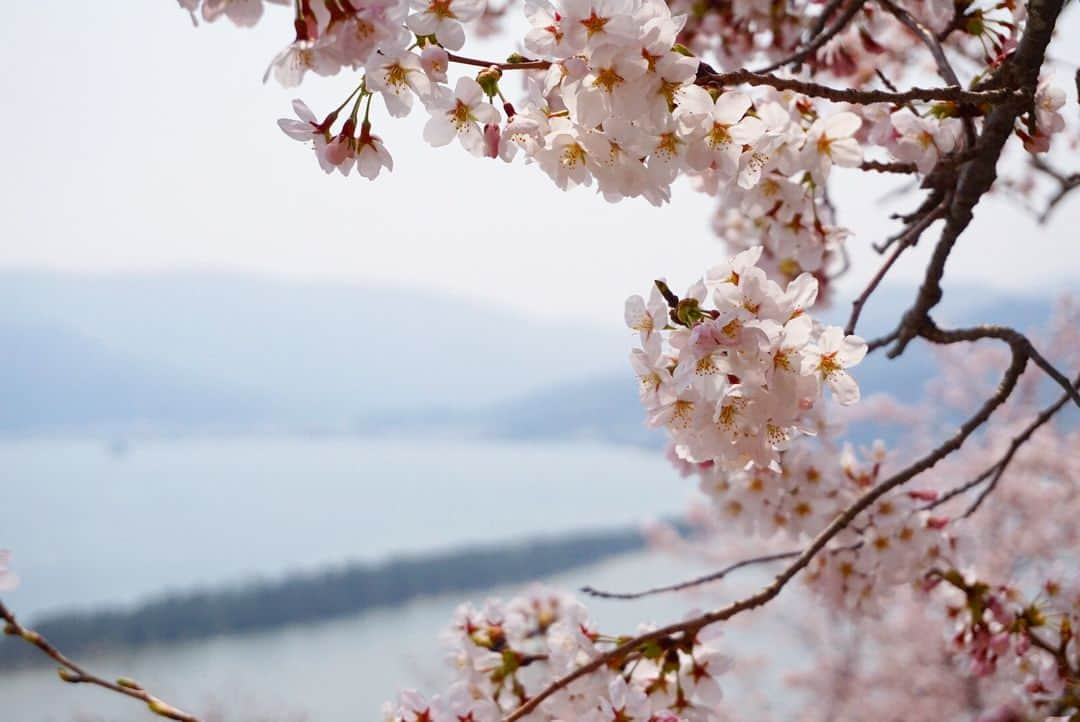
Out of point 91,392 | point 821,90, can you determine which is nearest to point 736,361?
point 821,90

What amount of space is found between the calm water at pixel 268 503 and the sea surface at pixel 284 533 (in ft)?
0.07

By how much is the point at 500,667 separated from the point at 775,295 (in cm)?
54

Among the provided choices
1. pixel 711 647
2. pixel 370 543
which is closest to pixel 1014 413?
pixel 711 647

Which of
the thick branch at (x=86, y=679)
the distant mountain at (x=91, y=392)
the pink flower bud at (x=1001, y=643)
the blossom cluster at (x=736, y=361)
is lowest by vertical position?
the thick branch at (x=86, y=679)

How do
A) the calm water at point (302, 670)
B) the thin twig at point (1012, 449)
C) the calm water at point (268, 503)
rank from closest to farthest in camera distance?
the thin twig at point (1012, 449) < the calm water at point (302, 670) < the calm water at point (268, 503)

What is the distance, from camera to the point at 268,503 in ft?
25.7

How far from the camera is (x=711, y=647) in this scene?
0.81 metres

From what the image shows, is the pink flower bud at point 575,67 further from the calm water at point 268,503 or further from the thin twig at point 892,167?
the calm water at point 268,503

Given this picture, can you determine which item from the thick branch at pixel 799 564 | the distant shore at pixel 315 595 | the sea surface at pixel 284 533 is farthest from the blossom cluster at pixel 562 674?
the distant shore at pixel 315 595

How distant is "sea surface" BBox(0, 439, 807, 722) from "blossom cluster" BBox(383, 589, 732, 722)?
9.07ft

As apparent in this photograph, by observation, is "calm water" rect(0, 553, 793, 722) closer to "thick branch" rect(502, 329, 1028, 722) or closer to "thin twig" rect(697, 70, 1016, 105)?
"thick branch" rect(502, 329, 1028, 722)

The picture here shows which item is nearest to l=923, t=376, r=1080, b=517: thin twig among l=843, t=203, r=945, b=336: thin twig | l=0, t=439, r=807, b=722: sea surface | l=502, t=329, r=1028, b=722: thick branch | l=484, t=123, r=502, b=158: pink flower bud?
l=502, t=329, r=1028, b=722: thick branch

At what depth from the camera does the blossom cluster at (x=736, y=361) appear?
51cm

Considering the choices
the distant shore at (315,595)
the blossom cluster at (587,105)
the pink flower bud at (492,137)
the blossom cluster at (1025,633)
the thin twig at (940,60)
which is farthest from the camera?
the distant shore at (315,595)
